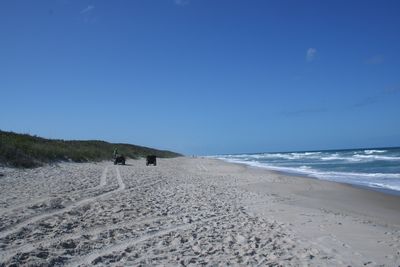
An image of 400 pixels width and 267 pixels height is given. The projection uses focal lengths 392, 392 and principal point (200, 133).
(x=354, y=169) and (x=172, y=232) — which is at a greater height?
(x=354, y=169)

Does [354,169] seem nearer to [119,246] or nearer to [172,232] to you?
[172,232]

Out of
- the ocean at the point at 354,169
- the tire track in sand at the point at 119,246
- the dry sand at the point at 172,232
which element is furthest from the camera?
the ocean at the point at 354,169

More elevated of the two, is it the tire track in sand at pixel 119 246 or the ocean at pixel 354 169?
the ocean at pixel 354 169

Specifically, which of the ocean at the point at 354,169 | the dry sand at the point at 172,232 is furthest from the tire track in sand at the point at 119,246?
the ocean at the point at 354,169

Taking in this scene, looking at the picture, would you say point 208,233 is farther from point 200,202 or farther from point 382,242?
point 200,202

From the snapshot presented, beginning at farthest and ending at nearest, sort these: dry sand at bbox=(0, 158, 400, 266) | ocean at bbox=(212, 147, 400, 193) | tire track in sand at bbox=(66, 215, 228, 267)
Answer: ocean at bbox=(212, 147, 400, 193), dry sand at bbox=(0, 158, 400, 266), tire track in sand at bbox=(66, 215, 228, 267)

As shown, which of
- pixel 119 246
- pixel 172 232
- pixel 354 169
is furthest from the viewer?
pixel 354 169

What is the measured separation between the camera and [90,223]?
7172 millimetres

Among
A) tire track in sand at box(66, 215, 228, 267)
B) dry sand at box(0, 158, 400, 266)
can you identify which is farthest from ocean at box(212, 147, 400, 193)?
tire track in sand at box(66, 215, 228, 267)

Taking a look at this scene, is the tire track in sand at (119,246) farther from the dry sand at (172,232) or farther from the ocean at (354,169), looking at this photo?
the ocean at (354,169)

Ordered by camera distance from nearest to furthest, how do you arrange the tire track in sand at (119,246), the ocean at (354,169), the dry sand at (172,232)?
the tire track in sand at (119,246) < the dry sand at (172,232) < the ocean at (354,169)

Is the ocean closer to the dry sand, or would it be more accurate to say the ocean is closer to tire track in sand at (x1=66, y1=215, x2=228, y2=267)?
the dry sand

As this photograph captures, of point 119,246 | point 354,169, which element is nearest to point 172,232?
point 119,246

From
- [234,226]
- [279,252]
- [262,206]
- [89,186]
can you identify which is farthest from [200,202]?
[279,252]
